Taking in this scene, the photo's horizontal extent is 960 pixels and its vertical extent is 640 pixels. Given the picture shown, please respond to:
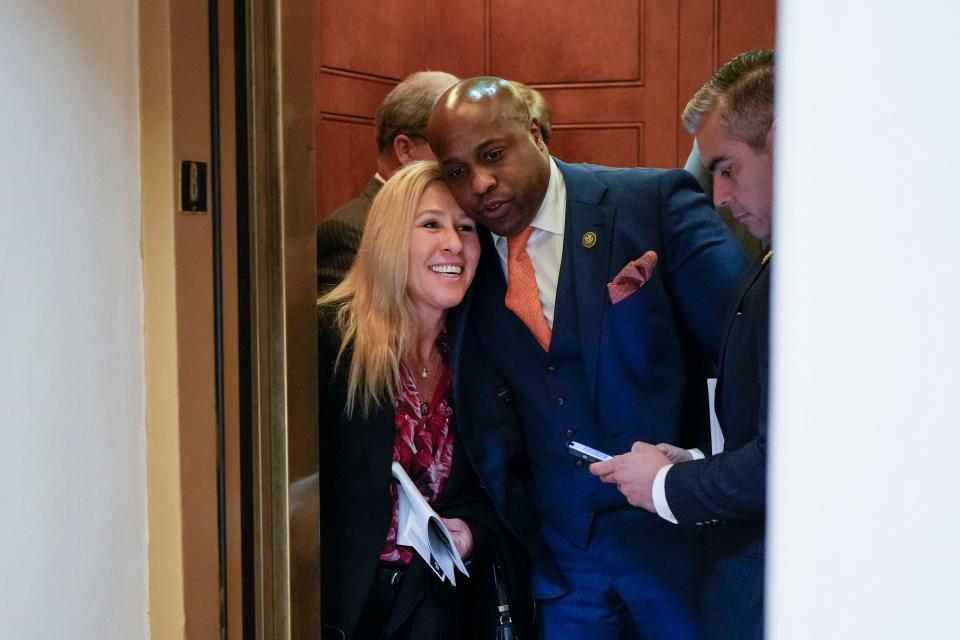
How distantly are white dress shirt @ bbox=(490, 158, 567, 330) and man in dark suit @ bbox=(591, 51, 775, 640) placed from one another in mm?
345

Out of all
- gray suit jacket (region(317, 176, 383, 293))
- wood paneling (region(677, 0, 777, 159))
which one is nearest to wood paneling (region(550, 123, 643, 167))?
wood paneling (region(677, 0, 777, 159))

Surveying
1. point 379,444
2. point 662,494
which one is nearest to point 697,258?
point 662,494

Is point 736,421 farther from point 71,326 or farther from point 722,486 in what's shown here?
point 71,326

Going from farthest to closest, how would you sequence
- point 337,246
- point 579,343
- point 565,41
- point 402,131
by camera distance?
point 565,41 → point 402,131 → point 337,246 → point 579,343

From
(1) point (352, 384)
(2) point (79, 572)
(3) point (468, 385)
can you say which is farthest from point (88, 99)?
(3) point (468, 385)

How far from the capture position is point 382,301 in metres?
2.01

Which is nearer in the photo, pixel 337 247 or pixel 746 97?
pixel 746 97

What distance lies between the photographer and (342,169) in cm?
378

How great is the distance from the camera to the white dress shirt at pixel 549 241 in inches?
79.9

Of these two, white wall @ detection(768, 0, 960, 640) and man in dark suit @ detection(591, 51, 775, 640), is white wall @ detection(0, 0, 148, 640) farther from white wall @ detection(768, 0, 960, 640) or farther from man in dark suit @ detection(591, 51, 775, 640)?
white wall @ detection(768, 0, 960, 640)

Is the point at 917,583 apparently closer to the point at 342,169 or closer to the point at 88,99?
the point at 88,99

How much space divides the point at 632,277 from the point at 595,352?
16cm

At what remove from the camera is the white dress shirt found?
2029 mm

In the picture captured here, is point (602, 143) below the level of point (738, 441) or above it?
above
